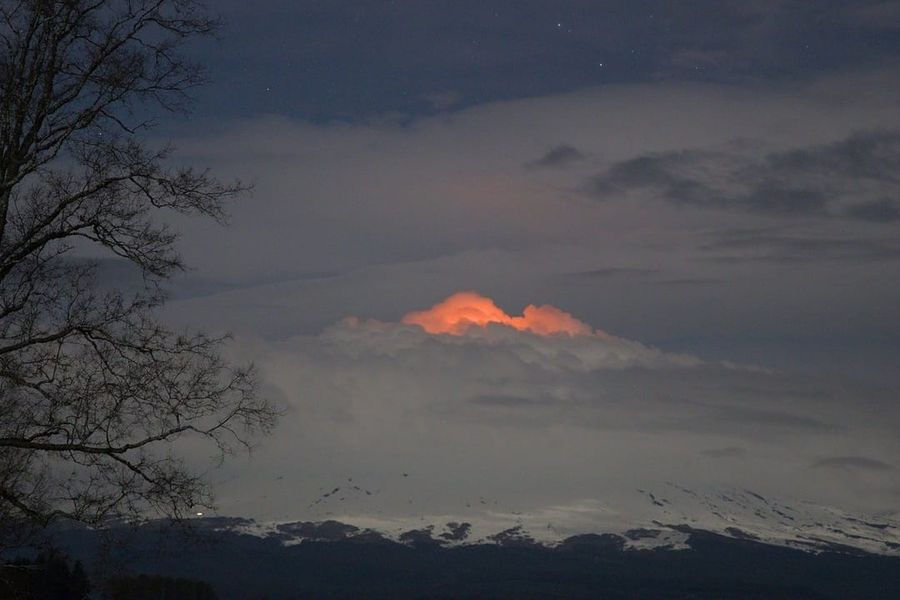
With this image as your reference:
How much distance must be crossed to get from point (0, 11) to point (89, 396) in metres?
5.55

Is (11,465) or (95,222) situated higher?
(95,222)

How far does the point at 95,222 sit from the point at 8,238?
1.15 meters

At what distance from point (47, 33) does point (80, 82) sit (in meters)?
0.85

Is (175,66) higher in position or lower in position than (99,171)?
higher

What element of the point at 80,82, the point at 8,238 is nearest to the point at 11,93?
the point at 80,82

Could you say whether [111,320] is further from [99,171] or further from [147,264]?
[99,171]

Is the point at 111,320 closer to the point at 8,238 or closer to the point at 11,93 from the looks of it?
the point at 8,238

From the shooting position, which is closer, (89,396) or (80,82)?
(89,396)

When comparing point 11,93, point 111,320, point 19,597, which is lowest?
point 19,597

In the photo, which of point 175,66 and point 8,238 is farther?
point 175,66

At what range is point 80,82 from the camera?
653 inches

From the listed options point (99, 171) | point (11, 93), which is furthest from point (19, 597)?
point (11, 93)

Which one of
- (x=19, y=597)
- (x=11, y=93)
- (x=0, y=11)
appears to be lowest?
(x=19, y=597)

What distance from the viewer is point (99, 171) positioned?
635 inches
